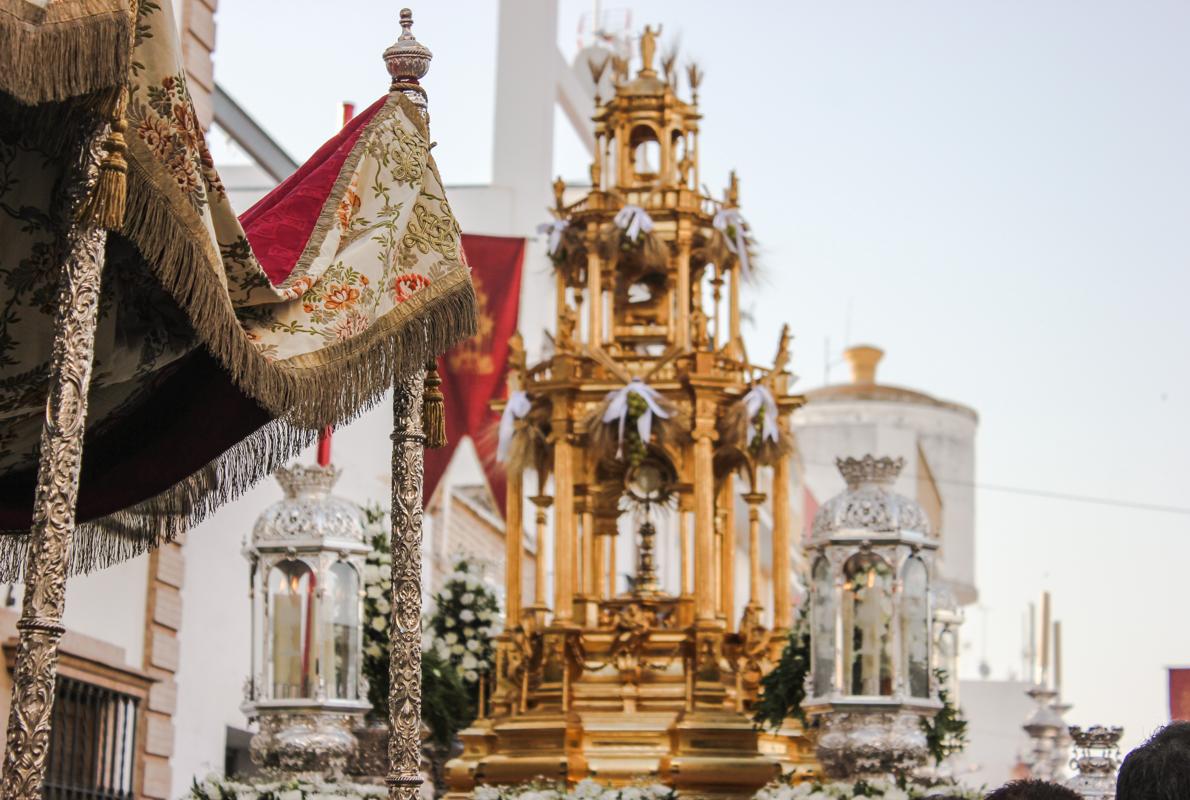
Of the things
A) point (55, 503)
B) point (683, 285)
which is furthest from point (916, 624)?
point (55, 503)

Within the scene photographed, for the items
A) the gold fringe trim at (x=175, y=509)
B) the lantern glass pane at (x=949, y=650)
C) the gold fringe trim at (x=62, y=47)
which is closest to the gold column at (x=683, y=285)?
the lantern glass pane at (x=949, y=650)

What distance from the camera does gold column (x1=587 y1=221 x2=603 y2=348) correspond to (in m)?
13.4

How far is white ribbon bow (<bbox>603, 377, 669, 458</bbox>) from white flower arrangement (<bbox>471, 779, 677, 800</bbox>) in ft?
6.86

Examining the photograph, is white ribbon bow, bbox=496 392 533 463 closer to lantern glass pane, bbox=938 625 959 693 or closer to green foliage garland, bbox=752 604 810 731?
green foliage garland, bbox=752 604 810 731

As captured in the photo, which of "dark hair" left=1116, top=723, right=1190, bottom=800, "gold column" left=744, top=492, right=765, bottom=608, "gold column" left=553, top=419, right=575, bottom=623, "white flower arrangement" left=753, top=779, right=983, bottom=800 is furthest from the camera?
"gold column" left=744, top=492, right=765, bottom=608

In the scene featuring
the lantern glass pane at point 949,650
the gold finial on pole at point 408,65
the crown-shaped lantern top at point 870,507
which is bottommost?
the lantern glass pane at point 949,650

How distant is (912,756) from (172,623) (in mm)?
5803

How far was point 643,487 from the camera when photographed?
43.7 feet

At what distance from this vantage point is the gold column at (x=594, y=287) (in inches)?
527

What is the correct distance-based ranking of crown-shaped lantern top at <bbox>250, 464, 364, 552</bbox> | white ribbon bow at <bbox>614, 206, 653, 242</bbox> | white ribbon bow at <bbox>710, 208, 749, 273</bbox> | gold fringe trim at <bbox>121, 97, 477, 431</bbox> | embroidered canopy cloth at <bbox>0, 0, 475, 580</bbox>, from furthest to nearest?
white ribbon bow at <bbox>710, 208, 749, 273</bbox> < white ribbon bow at <bbox>614, 206, 653, 242</bbox> < crown-shaped lantern top at <bbox>250, 464, 364, 552</bbox> < gold fringe trim at <bbox>121, 97, 477, 431</bbox> < embroidered canopy cloth at <bbox>0, 0, 475, 580</bbox>

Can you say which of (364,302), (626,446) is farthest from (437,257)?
(626,446)

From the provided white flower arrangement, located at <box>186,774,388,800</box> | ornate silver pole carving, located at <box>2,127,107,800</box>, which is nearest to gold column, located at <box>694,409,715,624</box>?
white flower arrangement, located at <box>186,774,388,800</box>

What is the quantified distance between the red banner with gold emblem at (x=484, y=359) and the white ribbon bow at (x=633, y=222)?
5.39 meters

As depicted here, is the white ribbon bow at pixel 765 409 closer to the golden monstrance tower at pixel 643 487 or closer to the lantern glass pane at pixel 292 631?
the golden monstrance tower at pixel 643 487
